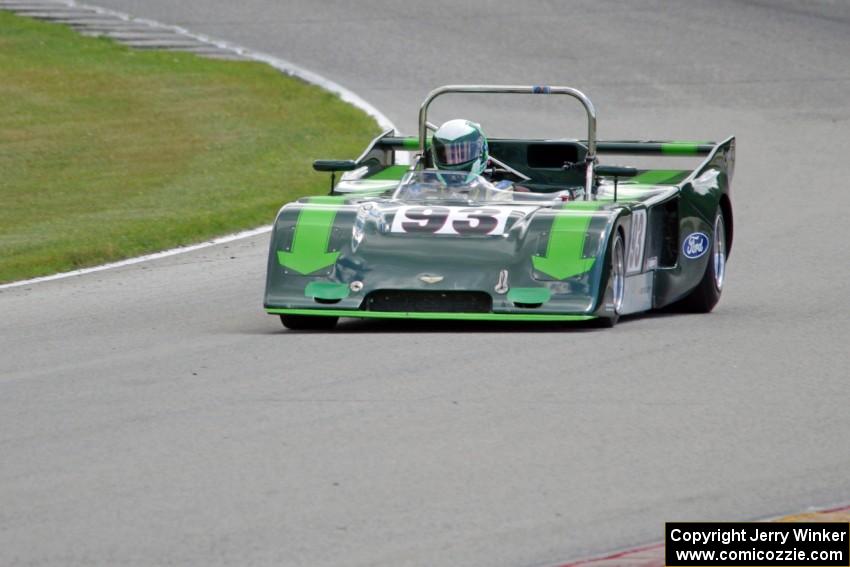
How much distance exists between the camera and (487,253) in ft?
30.1

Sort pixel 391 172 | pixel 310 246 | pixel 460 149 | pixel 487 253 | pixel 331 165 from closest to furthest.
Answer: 1. pixel 487 253
2. pixel 310 246
3. pixel 460 149
4. pixel 331 165
5. pixel 391 172

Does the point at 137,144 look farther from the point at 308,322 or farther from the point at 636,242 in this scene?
the point at 636,242

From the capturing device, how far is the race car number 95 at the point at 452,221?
929 centimetres

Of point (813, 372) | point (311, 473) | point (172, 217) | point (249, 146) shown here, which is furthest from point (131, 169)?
point (311, 473)

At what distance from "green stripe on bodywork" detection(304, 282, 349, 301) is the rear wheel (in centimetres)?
126

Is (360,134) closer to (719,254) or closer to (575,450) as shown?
(719,254)

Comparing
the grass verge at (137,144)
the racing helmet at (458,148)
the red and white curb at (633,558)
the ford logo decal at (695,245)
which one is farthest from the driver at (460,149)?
the red and white curb at (633,558)

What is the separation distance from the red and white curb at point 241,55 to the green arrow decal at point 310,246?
291 centimetres

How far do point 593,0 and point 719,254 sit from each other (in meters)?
15.7

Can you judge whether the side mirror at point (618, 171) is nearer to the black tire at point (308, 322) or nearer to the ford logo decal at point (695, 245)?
the ford logo decal at point (695, 245)

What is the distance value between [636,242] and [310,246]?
1719 millimetres

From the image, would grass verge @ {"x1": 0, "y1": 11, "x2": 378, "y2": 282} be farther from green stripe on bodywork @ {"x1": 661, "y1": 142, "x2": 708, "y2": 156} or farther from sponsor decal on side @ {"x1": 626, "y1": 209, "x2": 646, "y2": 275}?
sponsor decal on side @ {"x1": 626, "y1": 209, "x2": 646, "y2": 275}

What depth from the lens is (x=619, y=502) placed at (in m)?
5.74

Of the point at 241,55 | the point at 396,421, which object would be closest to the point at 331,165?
the point at 396,421
